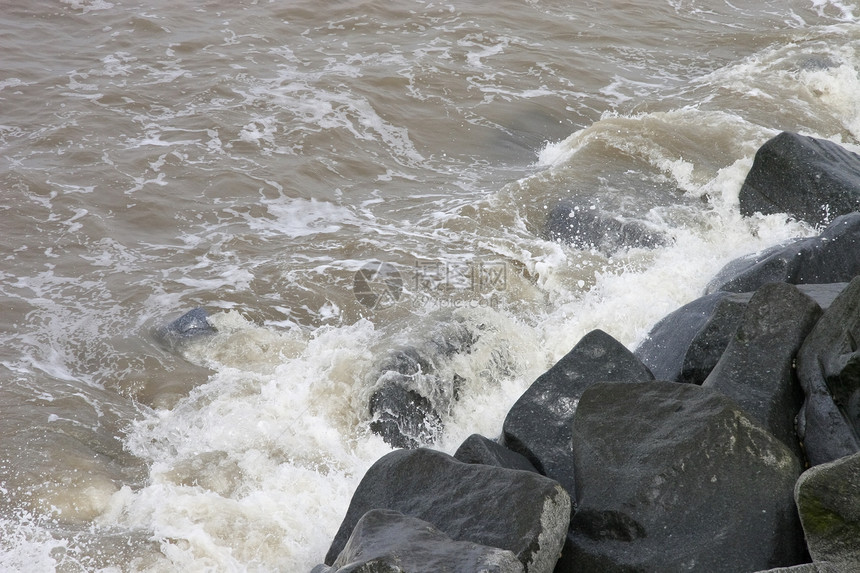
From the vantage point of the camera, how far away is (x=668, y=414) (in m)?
3.83

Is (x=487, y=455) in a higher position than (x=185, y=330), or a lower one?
higher

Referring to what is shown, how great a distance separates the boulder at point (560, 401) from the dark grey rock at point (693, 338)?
0.29 metres

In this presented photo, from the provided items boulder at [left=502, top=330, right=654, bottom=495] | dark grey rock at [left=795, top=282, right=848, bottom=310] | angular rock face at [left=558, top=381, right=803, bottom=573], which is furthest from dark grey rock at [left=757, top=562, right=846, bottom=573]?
dark grey rock at [left=795, top=282, right=848, bottom=310]

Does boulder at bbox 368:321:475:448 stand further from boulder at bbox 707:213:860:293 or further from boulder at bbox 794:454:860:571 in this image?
boulder at bbox 794:454:860:571

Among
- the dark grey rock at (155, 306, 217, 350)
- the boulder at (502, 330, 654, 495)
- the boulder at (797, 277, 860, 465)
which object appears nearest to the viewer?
the boulder at (797, 277, 860, 465)

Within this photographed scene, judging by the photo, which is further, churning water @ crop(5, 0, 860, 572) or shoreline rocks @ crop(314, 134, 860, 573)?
churning water @ crop(5, 0, 860, 572)

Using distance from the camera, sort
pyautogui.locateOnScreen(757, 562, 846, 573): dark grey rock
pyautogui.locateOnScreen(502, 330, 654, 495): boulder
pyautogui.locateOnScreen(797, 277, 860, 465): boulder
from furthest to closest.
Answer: pyautogui.locateOnScreen(502, 330, 654, 495): boulder < pyautogui.locateOnScreen(797, 277, 860, 465): boulder < pyautogui.locateOnScreen(757, 562, 846, 573): dark grey rock

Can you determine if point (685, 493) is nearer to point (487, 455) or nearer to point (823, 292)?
point (487, 455)

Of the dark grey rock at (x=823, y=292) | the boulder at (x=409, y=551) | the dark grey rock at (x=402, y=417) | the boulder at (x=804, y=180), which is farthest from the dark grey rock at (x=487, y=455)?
the boulder at (x=804, y=180)

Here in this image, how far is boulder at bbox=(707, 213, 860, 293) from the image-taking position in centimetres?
547

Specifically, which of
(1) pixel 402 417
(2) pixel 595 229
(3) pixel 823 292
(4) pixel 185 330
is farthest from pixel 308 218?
(3) pixel 823 292

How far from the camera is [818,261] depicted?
217 inches

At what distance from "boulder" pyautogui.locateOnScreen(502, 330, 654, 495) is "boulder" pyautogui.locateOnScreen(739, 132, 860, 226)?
3442 mm

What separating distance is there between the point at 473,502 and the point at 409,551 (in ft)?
1.76
